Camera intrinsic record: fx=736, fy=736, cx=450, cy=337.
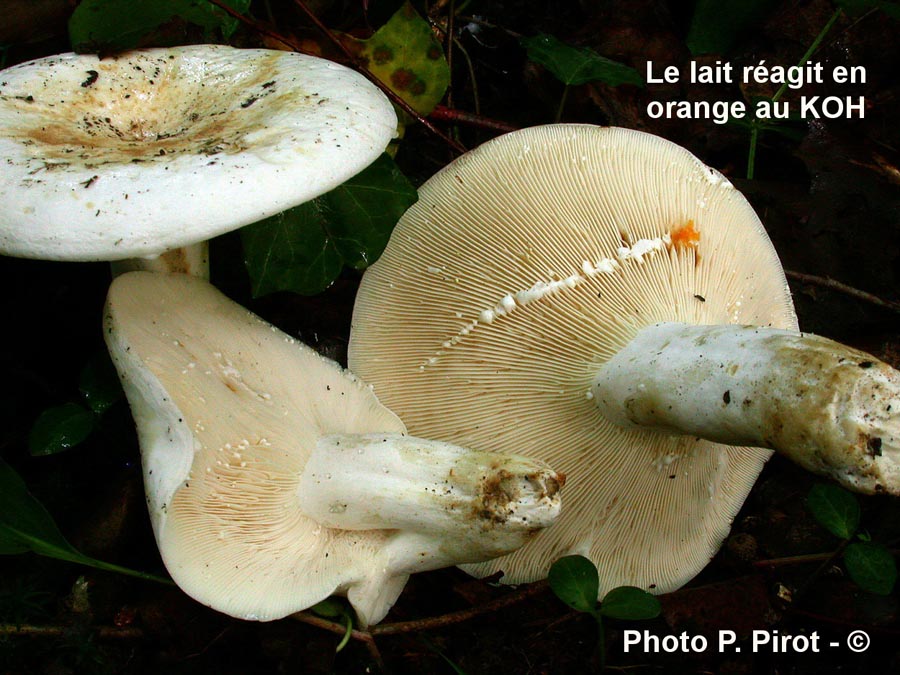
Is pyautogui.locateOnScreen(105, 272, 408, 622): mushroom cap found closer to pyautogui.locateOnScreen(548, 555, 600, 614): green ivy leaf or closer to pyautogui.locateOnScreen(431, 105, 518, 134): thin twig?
pyautogui.locateOnScreen(548, 555, 600, 614): green ivy leaf

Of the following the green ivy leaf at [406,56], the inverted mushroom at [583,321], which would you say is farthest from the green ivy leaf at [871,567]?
the green ivy leaf at [406,56]

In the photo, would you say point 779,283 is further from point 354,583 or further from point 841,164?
point 354,583

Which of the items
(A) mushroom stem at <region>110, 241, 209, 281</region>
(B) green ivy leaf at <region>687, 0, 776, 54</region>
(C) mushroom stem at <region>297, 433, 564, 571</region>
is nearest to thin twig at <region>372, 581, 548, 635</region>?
(C) mushroom stem at <region>297, 433, 564, 571</region>

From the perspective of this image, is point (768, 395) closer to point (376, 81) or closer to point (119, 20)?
point (376, 81)

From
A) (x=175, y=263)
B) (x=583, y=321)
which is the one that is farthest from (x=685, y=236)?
(x=175, y=263)

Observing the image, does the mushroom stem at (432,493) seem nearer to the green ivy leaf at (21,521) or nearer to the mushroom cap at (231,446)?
the mushroom cap at (231,446)

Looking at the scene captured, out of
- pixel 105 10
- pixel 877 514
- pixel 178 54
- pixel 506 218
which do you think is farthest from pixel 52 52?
pixel 877 514
